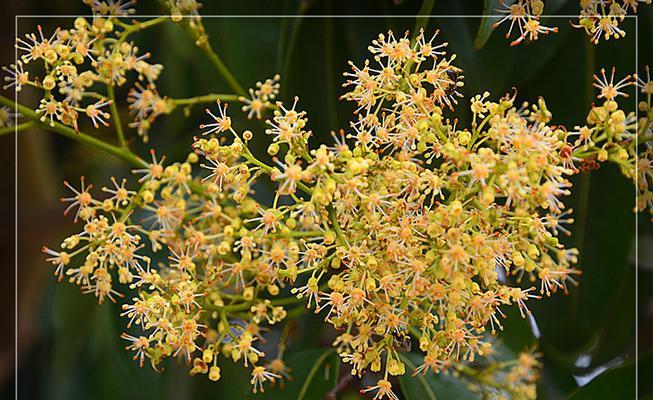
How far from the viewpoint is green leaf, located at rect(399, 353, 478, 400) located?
2.67 feet

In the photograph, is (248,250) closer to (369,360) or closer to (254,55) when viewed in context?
(369,360)

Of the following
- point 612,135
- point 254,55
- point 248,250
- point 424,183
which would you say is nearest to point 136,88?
point 254,55

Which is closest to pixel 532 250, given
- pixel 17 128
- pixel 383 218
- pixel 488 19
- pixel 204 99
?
pixel 383 218

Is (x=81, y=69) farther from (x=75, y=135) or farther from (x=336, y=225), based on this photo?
(x=336, y=225)

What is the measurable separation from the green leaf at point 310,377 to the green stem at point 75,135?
0.96 feet

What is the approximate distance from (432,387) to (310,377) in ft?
0.46

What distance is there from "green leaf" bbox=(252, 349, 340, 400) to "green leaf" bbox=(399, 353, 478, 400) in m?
0.08

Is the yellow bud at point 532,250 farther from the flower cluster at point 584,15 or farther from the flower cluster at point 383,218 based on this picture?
the flower cluster at point 584,15

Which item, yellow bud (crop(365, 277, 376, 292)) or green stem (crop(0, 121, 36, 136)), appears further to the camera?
green stem (crop(0, 121, 36, 136))

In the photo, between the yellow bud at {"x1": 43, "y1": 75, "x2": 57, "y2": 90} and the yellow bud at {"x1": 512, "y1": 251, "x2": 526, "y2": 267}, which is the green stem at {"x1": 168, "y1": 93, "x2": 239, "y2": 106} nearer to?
the yellow bud at {"x1": 43, "y1": 75, "x2": 57, "y2": 90}

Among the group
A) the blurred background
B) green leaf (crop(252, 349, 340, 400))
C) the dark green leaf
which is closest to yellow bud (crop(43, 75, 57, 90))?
the blurred background

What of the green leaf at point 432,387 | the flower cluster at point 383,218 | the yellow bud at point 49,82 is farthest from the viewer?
the green leaf at point 432,387

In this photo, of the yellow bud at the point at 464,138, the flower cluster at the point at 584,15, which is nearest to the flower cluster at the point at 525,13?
the flower cluster at the point at 584,15

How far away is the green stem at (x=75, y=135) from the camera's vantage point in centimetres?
75
